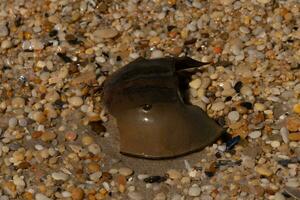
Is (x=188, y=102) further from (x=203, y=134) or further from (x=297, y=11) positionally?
(x=297, y=11)

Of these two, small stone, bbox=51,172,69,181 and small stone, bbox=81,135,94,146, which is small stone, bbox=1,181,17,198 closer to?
small stone, bbox=51,172,69,181

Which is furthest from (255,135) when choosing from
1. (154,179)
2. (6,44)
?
(6,44)

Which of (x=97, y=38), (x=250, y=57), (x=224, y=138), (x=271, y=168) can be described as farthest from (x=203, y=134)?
(x=97, y=38)

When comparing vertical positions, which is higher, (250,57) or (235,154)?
(250,57)

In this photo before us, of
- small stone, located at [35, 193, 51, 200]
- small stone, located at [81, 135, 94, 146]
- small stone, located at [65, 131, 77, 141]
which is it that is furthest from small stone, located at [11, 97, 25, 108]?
small stone, located at [35, 193, 51, 200]

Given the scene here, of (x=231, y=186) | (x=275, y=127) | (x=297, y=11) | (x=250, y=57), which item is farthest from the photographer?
(x=297, y=11)

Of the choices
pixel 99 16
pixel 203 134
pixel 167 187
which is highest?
pixel 99 16

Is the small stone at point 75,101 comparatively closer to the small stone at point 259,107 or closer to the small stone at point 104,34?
the small stone at point 104,34

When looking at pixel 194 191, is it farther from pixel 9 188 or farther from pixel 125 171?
pixel 9 188
